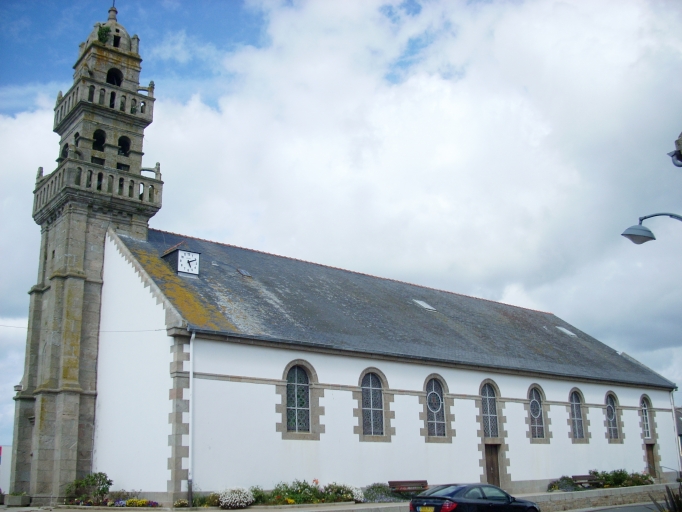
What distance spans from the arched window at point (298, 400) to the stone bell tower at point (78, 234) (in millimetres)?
6237

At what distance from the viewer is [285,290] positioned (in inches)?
998

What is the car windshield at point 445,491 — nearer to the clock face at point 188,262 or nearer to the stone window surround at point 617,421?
the clock face at point 188,262

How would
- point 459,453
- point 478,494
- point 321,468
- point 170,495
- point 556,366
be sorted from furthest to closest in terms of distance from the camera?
point 556,366 < point 459,453 < point 321,468 < point 170,495 < point 478,494

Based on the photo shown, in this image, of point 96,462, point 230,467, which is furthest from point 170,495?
point 96,462

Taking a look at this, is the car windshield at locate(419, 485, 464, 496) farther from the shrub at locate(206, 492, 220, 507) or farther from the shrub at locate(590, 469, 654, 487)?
the shrub at locate(590, 469, 654, 487)

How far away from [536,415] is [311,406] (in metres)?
11.6

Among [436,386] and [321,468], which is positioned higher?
[436,386]

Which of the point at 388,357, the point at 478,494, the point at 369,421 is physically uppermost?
the point at 388,357

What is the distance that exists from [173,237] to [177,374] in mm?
8866

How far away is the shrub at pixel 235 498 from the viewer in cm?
1742

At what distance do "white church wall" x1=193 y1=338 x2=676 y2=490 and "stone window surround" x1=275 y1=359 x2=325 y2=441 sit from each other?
0.48ft

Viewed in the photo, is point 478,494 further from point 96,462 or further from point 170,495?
point 96,462

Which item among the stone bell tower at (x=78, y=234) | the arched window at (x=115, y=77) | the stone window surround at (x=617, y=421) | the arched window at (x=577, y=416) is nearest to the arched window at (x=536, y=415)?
the arched window at (x=577, y=416)

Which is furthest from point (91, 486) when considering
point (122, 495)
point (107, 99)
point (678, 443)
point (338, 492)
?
point (678, 443)
